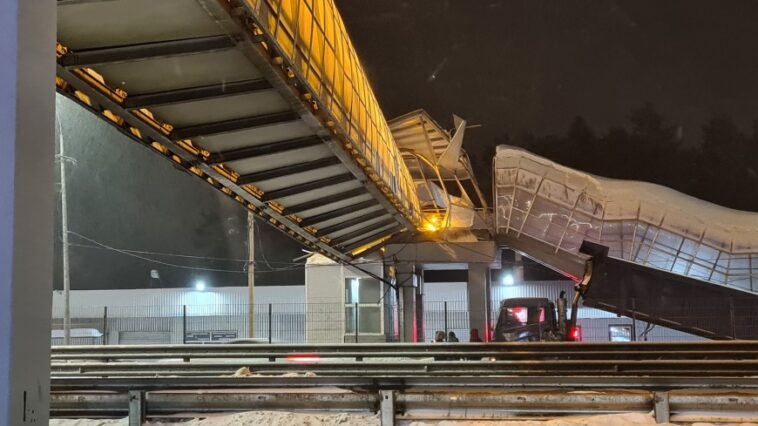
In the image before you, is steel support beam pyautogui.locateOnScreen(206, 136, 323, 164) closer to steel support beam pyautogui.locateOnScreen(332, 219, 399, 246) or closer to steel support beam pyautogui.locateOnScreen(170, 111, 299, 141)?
steel support beam pyautogui.locateOnScreen(170, 111, 299, 141)

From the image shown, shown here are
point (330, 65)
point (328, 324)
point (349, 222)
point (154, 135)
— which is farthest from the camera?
point (328, 324)

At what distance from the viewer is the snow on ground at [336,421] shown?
19.0 feet

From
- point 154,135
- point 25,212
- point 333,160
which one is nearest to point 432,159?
point 333,160

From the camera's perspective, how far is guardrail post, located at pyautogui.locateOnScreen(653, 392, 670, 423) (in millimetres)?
5652

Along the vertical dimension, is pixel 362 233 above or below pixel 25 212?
above

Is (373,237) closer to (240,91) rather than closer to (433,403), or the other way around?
(240,91)

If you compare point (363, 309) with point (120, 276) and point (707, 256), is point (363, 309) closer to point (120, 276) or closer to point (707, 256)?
point (707, 256)

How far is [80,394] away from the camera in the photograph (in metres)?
6.02

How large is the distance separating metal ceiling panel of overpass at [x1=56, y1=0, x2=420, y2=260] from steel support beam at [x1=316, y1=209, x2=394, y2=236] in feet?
8.88

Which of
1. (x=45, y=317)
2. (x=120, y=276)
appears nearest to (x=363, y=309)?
(x=45, y=317)

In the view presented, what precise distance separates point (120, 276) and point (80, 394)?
138 ft

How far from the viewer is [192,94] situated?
7641 mm

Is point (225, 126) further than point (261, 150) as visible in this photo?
No

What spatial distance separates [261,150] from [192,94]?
96.8 inches
